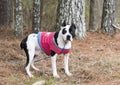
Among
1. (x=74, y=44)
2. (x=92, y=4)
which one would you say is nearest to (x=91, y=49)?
(x=74, y=44)

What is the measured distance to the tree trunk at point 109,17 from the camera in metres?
13.6

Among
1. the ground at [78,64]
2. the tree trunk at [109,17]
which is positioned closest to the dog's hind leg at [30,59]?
the ground at [78,64]

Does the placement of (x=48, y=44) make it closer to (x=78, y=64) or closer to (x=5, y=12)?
(x=78, y=64)

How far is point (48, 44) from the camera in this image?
838 cm

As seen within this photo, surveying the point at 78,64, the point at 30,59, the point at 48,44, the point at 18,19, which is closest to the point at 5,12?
the point at 18,19

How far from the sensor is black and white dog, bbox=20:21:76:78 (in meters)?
8.13

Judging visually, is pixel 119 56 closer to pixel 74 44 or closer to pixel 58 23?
pixel 74 44

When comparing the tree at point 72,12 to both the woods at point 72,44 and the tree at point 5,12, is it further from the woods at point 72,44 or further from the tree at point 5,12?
the tree at point 5,12

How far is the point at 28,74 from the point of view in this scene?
28.0 feet

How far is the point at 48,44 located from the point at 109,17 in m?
5.65

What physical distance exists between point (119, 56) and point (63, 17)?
2.54 m

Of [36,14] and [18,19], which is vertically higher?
[36,14]

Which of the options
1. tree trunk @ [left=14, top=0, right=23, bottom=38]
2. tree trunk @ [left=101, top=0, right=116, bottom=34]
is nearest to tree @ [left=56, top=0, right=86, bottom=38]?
tree trunk @ [left=14, top=0, right=23, bottom=38]

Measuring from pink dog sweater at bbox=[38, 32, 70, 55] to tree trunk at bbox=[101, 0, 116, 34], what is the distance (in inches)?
212
